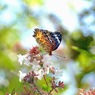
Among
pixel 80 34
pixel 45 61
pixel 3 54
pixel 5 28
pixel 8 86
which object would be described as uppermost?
pixel 5 28

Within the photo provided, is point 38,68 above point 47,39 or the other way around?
the other way around

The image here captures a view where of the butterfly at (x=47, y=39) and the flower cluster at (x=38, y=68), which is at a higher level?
the butterfly at (x=47, y=39)

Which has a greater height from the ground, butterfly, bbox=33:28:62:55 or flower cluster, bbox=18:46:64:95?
butterfly, bbox=33:28:62:55

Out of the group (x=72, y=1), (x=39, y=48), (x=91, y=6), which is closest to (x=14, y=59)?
(x=72, y=1)

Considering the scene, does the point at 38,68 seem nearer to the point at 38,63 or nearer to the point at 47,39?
the point at 38,63

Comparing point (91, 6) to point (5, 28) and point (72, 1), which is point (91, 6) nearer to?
point (72, 1)

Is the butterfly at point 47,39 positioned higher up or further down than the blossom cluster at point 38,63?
higher up

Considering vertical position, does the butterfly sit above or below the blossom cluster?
above

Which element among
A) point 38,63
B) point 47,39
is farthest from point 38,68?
point 47,39
